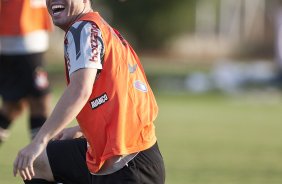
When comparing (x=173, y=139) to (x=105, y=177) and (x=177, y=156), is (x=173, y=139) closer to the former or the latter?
(x=177, y=156)

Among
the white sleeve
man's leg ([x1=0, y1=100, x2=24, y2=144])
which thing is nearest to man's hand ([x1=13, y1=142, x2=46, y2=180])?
the white sleeve

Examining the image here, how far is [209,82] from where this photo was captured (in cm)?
2472

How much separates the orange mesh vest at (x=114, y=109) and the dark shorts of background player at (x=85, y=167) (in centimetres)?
9

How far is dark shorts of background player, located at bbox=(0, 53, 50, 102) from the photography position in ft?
29.9

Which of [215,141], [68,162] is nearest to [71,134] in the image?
[68,162]

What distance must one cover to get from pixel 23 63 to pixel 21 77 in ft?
0.47

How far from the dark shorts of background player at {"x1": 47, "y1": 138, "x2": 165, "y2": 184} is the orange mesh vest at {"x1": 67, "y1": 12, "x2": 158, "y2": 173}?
89mm

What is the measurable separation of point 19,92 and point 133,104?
381 cm

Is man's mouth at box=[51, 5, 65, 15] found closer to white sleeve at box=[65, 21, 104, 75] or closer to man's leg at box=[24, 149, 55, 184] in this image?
white sleeve at box=[65, 21, 104, 75]

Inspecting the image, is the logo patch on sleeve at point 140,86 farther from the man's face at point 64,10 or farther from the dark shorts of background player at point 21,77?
the dark shorts of background player at point 21,77

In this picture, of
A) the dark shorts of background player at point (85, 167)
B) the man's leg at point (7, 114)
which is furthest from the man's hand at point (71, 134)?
the man's leg at point (7, 114)

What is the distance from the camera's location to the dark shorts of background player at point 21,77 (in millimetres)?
→ 9102

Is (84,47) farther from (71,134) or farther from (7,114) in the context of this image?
(7,114)

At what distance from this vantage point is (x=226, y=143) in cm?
1281
